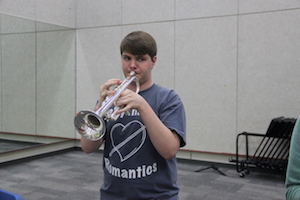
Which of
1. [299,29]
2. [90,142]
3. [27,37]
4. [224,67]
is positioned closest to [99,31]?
[27,37]

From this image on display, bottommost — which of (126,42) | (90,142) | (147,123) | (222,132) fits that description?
(222,132)

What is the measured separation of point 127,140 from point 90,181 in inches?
121

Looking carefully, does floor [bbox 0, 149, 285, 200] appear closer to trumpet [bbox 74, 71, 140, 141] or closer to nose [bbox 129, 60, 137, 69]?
trumpet [bbox 74, 71, 140, 141]

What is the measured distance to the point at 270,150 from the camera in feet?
15.2

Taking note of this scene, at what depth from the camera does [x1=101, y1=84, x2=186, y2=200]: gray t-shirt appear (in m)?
1.22

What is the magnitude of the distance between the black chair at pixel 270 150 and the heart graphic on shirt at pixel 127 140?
334 cm

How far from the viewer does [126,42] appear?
4.11ft

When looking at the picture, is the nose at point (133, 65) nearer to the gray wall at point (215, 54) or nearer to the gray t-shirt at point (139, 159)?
the gray t-shirt at point (139, 159)

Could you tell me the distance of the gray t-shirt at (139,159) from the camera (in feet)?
3.99

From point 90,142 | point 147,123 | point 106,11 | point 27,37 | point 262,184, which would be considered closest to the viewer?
point 147,123

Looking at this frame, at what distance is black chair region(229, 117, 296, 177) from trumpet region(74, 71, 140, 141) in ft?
11.1

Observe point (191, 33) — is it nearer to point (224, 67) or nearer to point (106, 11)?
point (224, 67)

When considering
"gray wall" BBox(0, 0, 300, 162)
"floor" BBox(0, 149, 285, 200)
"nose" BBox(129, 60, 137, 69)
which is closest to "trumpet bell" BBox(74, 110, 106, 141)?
"nose" BBox(129, 60, 137, 69)

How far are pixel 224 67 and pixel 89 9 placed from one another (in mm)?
2763
